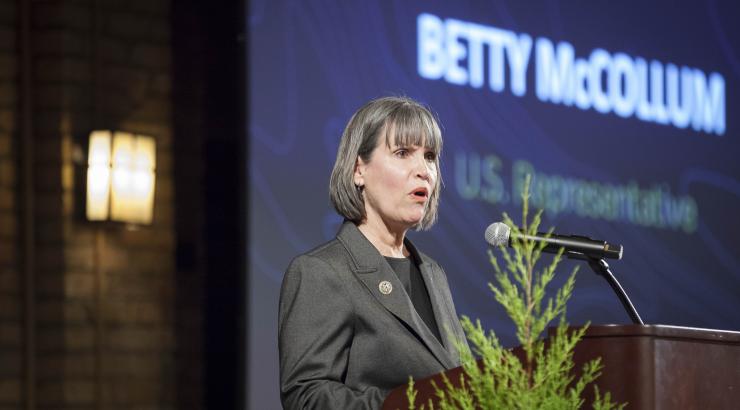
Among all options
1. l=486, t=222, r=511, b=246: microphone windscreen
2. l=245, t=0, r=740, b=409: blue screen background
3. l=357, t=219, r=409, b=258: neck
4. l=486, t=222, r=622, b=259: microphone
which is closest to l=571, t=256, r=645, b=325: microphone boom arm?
l=486, t=222, r=622, b=259: microphone

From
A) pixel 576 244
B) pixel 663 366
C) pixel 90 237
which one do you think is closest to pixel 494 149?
pixel 90 237

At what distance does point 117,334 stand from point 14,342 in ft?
1.27

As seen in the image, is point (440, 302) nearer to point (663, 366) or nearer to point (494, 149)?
point (663, 366)

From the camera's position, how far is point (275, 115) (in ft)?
15.0

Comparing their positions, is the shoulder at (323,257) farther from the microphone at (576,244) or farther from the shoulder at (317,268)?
the microphone at (576,244)

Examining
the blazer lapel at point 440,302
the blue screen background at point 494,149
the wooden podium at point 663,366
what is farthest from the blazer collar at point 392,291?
the blue screen background at point 494,149

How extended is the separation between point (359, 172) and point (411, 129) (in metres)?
0.14

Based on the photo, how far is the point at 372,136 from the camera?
2.46m

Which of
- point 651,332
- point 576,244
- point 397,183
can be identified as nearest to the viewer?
point 651,332

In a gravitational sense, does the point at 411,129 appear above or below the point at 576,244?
above

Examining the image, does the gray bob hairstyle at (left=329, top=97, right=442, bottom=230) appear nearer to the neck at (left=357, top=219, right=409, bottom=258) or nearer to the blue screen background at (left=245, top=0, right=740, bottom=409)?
the neck at (left=357, top=219, right=409, bottom=258)

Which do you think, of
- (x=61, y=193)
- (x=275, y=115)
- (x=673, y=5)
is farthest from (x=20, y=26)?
(x=673, y=5)

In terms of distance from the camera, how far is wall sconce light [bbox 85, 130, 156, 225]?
4.79 m

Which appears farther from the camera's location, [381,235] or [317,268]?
[381,235]
